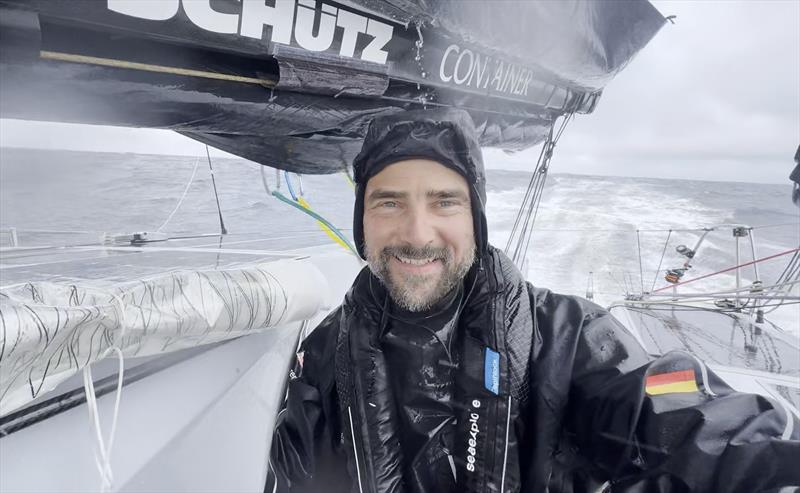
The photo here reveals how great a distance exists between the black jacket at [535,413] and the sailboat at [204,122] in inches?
6.5

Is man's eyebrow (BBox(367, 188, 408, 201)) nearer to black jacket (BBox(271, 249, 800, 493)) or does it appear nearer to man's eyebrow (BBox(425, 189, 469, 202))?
man's eyebrow (BBox(425, 189, 469, 202))

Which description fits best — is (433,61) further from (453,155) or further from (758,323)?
(758,323)

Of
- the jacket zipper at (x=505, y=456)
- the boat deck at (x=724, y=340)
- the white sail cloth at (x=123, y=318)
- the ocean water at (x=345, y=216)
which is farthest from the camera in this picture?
the ocean water at (x=345, y=216)

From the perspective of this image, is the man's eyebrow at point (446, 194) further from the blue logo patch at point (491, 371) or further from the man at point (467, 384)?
the blue logo patch at point (491, 371)

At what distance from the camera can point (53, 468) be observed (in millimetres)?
754

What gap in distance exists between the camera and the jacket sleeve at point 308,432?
1174 mm

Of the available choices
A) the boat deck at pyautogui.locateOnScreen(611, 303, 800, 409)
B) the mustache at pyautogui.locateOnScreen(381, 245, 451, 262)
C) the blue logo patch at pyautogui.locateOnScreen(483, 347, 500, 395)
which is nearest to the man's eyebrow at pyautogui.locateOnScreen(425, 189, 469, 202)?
the mustache at pyautogui.locateOnScreen(381, 245, 451, 262)

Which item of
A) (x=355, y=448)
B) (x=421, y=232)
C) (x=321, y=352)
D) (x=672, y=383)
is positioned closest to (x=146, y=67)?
(x=421, y=232)

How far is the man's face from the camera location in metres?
1.16

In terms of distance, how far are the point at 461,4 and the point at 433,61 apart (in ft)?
0.57

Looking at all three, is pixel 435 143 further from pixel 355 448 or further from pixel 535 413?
pixel 355 448

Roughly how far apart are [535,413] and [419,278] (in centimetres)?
43

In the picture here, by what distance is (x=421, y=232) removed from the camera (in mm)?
1176

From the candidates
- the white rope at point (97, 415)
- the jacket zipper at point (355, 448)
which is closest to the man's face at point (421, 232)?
the jacket zipper at point (355, 448)
